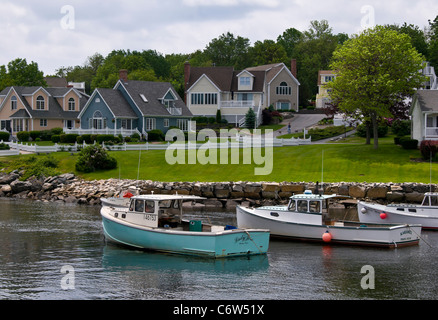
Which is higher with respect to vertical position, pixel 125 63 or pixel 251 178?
pixel 125 63

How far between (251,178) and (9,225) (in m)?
21.7

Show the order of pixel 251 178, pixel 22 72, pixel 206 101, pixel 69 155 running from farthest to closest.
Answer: pixel 22 72, pixel 206 101, pixel 69 155, pixel 251 178

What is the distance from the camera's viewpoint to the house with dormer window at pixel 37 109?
3290 inches

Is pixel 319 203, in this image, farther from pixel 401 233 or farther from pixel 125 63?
pixel 125 63

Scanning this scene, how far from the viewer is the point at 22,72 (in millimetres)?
102625

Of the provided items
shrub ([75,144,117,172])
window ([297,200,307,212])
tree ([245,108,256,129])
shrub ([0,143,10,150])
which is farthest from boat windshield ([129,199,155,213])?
tree ([245,108,256,129])

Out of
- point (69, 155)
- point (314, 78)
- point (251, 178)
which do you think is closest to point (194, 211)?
point (251, 178)

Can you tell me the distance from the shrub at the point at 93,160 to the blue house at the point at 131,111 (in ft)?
53.9

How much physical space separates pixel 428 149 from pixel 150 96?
132ft

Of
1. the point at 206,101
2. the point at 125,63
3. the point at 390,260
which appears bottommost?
the point at 390,260

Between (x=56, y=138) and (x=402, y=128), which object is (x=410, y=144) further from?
(x=56, y=138)

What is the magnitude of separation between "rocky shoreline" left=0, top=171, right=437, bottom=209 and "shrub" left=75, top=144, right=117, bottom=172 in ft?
8.18

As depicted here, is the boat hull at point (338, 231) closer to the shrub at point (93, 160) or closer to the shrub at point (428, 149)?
the shrub at point (428, 149)

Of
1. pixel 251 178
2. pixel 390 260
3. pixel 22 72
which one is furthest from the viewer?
pixel 22 72
